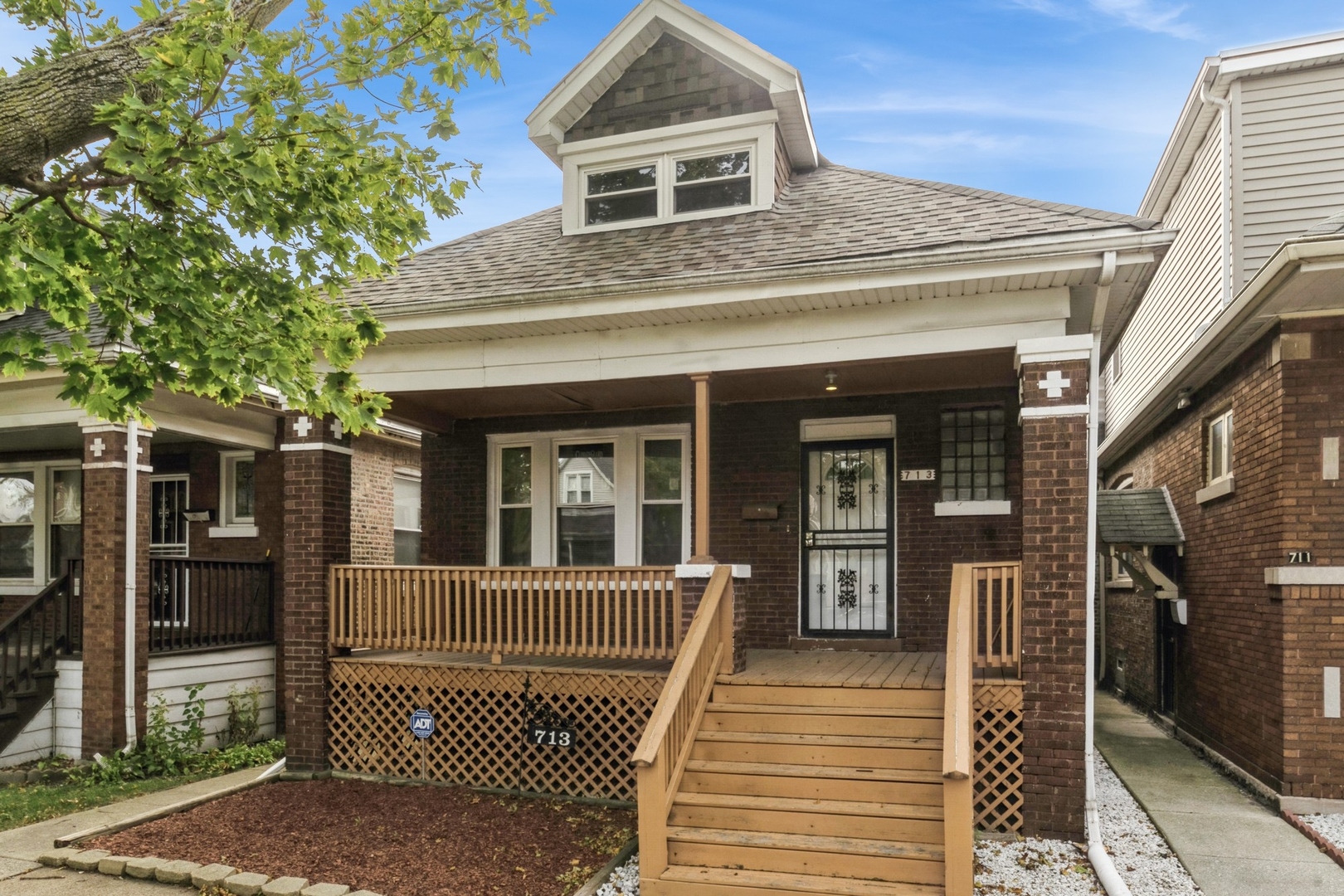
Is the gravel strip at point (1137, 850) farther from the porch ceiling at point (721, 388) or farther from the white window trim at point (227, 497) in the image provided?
the white window trim at point (227, 497)

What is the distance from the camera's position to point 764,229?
29.3ft

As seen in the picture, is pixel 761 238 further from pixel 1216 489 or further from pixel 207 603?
pixel 207 603

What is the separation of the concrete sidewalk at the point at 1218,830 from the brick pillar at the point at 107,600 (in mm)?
9457

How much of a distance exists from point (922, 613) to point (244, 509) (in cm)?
849

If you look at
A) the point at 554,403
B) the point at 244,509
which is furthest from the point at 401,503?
the point at 554,403

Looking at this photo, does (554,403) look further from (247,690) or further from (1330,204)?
(1330,204)

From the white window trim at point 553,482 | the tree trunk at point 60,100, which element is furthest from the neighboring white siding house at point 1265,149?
the tree trunk at point 60,100

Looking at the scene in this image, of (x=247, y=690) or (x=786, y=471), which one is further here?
(x=247, y=690)

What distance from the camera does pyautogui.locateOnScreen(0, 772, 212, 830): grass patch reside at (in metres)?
8.02

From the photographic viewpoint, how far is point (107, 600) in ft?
31.8

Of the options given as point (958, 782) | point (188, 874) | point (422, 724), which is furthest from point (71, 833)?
point (958, 782)

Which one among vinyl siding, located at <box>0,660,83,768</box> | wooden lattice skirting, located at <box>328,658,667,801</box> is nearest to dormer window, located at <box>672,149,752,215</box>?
wooden lattice skirting, located at <box>328,658,667,801</box>

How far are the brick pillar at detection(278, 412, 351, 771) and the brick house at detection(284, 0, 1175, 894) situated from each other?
39 millimetres

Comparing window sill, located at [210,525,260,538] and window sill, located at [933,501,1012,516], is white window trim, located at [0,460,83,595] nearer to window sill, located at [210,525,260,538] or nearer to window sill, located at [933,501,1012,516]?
window sill, located at [210,525,260,538]
